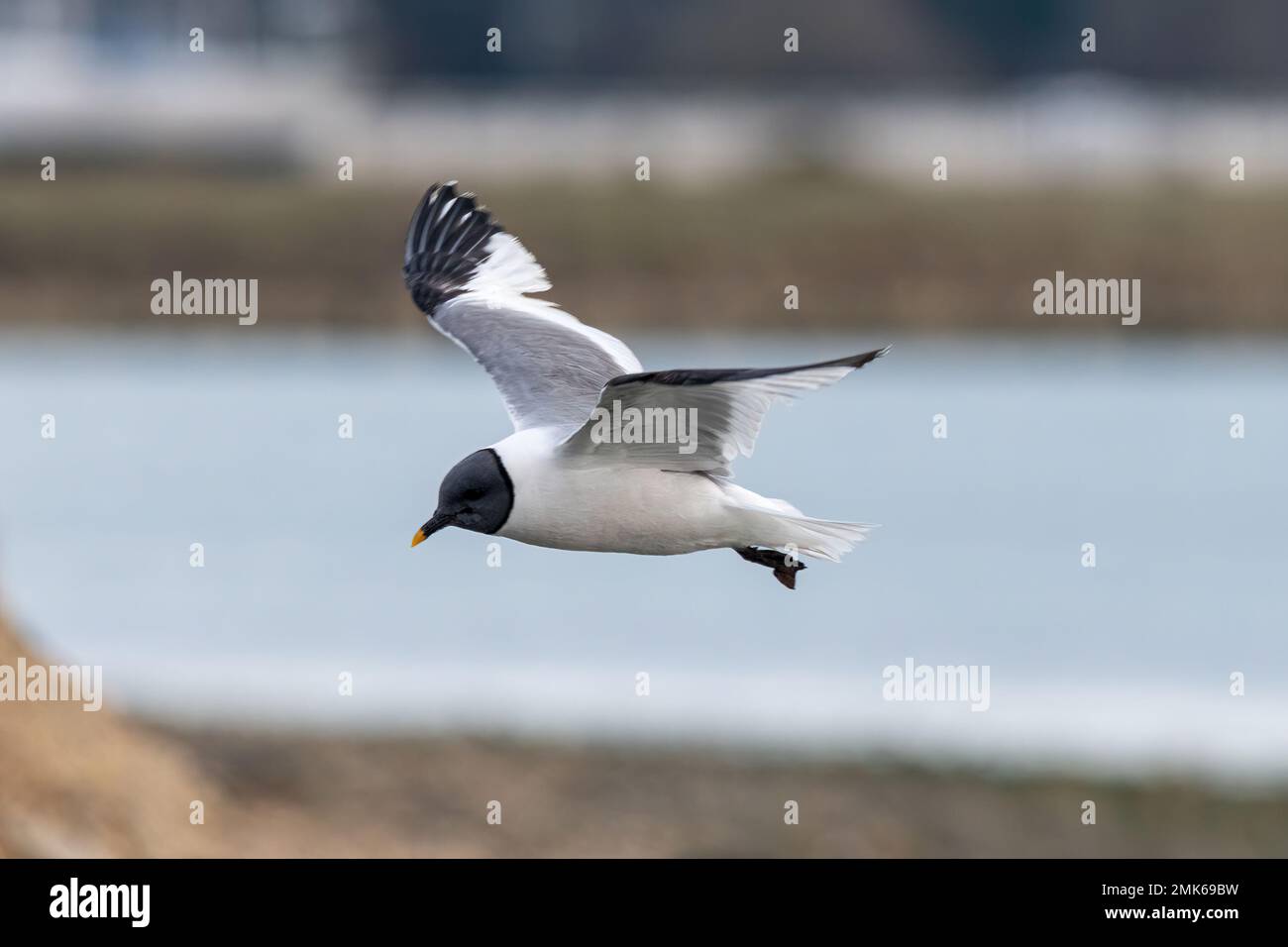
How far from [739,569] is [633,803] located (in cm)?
645

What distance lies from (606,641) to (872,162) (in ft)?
87.9

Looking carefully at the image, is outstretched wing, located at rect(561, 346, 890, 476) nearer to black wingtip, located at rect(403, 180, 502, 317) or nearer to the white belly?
the white belly

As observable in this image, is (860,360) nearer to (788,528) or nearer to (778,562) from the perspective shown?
(788,528)

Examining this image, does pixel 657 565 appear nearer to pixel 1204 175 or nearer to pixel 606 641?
pixel 606 641

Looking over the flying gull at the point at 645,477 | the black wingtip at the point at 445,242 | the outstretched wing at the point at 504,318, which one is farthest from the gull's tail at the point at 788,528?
the black wingtip at the point at 445,242

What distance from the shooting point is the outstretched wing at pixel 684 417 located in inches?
281

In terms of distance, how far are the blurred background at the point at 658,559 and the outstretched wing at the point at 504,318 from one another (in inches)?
116

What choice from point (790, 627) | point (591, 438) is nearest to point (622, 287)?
point (790, 627)

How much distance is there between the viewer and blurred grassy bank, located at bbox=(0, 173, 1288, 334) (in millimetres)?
29984

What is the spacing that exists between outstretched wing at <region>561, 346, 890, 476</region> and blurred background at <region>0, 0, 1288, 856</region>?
12.0ft

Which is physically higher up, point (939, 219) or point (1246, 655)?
point (939, 219)

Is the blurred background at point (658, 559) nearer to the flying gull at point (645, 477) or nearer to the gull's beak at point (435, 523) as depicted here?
the gull's beak at point (435, 523)

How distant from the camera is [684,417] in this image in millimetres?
7770

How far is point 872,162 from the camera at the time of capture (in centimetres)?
4197
